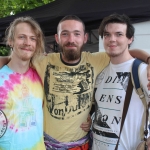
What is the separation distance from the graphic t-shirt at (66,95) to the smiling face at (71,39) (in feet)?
0.32

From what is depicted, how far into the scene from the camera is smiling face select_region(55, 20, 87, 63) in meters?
2.42

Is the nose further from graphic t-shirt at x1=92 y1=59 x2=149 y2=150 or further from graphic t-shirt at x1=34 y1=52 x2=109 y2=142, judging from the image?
graphic t-shirt at x1=92 y1=59 x2=149 y2=150

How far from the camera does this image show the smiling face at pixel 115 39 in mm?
2211

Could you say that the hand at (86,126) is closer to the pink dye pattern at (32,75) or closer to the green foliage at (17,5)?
the pink dye pattern at (32,75)

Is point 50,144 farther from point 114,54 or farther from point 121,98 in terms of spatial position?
point 114,54

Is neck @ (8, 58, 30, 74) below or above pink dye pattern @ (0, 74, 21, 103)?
above

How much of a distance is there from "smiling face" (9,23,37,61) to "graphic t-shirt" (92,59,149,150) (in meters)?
0.74

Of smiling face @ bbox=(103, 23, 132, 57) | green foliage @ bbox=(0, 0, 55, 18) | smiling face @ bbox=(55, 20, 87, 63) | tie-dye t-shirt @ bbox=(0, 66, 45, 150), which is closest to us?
tie-dye t-shirt @ bbox=(0, 66, 45, 150)

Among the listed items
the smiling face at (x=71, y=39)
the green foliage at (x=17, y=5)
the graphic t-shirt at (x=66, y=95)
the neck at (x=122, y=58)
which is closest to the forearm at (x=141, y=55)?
the neck at (x=122, y=58)

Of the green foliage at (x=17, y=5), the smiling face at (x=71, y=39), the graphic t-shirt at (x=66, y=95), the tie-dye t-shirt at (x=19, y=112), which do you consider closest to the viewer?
the tie-dye t-shirt at (x=19, y=112)

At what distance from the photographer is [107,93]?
223 cm

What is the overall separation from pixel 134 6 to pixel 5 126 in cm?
270

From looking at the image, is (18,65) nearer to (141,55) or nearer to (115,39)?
(115,39)

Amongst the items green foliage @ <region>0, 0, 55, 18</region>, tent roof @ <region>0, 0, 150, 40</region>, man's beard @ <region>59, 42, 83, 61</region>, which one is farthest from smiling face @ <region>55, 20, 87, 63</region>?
green foliage @ <region>0, 0, 55, 18</region>
